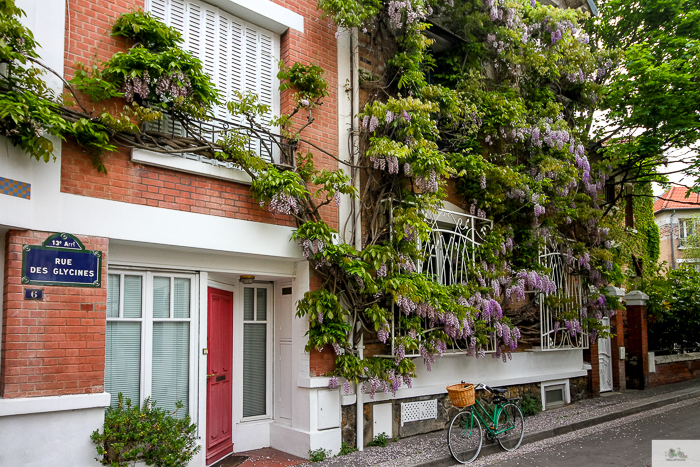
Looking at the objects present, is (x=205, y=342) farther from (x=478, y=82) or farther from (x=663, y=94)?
(x=663, y=94)

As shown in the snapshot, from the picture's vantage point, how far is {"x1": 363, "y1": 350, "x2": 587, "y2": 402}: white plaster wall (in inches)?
356

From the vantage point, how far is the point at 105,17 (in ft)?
21.0

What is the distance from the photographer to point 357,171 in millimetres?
8547

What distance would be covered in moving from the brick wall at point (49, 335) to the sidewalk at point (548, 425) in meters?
3.12

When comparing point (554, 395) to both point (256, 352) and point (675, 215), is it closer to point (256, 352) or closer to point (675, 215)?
point (256, 352)

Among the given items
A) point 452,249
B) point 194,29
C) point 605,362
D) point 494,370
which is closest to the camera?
point 194,29

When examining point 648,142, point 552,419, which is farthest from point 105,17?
point 648,142

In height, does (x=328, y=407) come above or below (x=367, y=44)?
below

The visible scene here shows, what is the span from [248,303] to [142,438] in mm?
2836

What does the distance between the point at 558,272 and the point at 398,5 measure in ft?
22.4

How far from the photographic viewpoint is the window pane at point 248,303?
821 cm

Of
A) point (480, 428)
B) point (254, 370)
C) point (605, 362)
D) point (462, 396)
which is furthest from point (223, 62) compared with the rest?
point (605, 362)

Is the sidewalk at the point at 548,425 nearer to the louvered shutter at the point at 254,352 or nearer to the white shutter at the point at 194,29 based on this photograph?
the louvered shutter at the point at 254,352

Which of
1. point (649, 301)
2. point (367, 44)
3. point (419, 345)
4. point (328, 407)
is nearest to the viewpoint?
point (328, 407)
